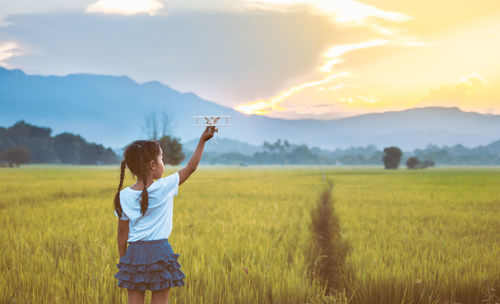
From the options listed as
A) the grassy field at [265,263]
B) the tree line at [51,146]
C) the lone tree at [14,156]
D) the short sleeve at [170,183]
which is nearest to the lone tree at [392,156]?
the tree line at [51,146]

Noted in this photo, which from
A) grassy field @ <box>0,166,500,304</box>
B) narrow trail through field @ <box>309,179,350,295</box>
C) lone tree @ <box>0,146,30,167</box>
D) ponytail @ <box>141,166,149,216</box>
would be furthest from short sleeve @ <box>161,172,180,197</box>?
lone tree @ <box>0,146,30,167</box>

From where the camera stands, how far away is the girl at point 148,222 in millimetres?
2695

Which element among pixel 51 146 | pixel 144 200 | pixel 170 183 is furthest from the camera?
pixel 51 146

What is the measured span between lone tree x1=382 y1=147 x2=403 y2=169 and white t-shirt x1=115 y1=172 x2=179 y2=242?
92.4 m

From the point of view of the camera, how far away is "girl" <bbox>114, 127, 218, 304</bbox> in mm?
2695

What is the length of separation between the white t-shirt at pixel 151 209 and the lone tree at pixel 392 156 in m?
92.4

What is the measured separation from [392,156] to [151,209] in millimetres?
95775

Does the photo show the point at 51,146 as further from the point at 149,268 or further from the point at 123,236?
the point at 149,268

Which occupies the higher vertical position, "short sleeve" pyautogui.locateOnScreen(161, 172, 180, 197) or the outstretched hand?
the outstretched hand

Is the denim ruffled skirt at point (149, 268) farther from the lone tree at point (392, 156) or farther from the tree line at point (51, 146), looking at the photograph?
the tree line at point (51, 146)

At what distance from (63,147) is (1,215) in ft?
327

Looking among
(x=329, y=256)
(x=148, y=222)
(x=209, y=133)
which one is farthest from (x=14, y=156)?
(x=209, y=133)

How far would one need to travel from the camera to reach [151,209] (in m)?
2.78

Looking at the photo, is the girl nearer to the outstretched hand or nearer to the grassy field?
the outstretched hand
